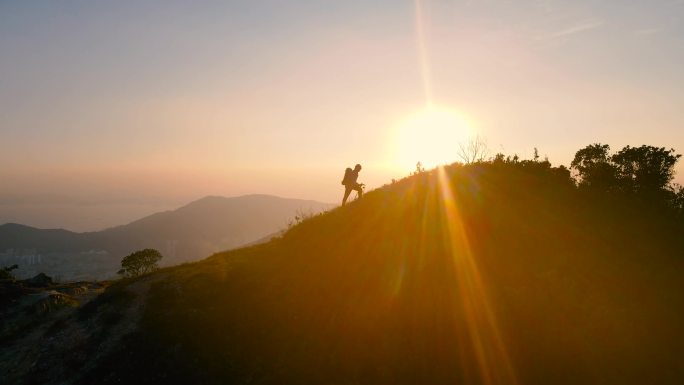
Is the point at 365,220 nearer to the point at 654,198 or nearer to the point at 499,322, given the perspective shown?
the point at 499,322

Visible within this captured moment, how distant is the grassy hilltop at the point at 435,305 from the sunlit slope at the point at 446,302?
0.07m

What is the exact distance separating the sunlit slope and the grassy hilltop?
66mm

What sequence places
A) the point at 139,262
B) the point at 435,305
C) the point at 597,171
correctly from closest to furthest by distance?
the point at 435,305 < the point at 597,171 < the point at 139,262

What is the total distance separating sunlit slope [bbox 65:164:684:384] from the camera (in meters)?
15.2

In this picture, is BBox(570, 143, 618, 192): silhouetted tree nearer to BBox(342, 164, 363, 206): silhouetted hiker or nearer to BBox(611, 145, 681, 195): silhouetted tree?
BBox(611, 145, 681, 195): silhouetted tree

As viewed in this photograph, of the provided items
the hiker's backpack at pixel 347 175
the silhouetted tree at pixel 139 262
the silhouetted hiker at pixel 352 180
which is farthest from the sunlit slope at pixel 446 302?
the silhouetted tree at pixel 139 262

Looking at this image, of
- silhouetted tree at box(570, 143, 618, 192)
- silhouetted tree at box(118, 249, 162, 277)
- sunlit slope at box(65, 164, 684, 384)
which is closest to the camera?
sunlit slope at box(65, 164, 684, 384)

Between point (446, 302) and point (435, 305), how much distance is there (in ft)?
1.66

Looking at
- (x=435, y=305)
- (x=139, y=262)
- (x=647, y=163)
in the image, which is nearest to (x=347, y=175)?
(x=435, y=305)

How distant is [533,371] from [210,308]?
14816mm

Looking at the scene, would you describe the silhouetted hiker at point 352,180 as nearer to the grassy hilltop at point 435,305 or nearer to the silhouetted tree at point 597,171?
the grassy hilltop at point 435,305

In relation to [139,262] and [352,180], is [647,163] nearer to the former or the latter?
[352,180]

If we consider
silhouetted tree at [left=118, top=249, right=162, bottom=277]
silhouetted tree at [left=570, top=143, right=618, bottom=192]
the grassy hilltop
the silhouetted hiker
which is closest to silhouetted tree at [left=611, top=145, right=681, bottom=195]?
silhouetted tree at [left=570, top=143, right=618, bottom=192]

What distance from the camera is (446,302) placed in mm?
17484
